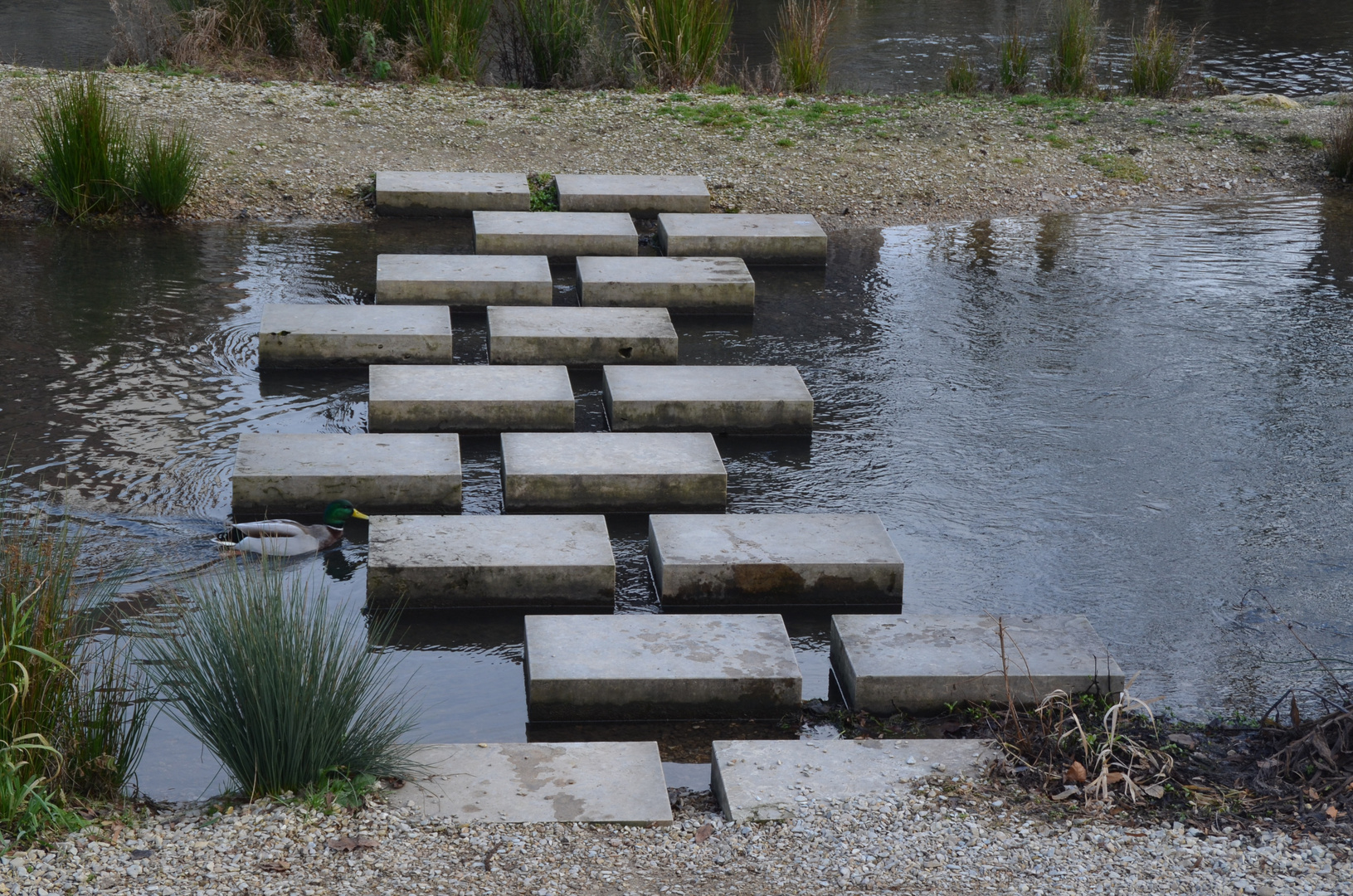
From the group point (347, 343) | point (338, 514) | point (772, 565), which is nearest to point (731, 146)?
point (347, 343)

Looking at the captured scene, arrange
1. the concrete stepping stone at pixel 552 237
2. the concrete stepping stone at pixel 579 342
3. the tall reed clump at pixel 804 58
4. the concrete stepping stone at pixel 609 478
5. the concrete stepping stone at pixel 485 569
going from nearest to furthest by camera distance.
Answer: the concrete stepping stone at pixel 485 569 < the concrete stepping stone at pixel 609 478 < the concrete stepping stone at pixel 579 342 < the concrete stepping stone at pixel 552 237 < the tall reed clump at pixel 804 58

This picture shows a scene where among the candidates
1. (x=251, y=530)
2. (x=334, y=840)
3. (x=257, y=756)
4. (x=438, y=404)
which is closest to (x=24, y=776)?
(x=257, y=756)

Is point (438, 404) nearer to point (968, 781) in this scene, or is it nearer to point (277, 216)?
point (968, 781)

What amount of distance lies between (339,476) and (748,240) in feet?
13.5

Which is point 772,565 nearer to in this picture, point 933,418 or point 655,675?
point 655,675

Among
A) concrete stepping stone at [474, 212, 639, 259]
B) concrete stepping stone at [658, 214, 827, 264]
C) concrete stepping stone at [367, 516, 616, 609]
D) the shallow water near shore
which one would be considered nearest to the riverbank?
the shallow water near shore

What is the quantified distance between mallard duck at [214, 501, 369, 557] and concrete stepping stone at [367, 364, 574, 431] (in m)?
0.94

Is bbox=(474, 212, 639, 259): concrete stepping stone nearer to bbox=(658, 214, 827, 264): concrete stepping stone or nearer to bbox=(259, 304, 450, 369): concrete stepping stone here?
bbox=(658, 214, 827, 264): concrete stepping stone

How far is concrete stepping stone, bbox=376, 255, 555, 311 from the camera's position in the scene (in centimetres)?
737

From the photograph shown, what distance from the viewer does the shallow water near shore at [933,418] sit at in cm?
452

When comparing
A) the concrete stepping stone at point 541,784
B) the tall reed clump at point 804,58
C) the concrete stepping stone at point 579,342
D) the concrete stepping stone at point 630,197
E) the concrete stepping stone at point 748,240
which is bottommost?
the concrete stepping stone at point 541,784

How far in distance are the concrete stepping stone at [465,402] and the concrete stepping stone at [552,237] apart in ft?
7.57

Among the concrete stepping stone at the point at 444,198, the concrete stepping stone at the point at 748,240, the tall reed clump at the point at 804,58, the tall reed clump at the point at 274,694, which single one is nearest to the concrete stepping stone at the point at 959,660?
the tall reed clump at the point at 274,694

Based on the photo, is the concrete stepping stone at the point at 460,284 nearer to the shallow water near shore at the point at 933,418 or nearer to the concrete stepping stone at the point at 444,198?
the shallow water near shore at the point at 933,418
